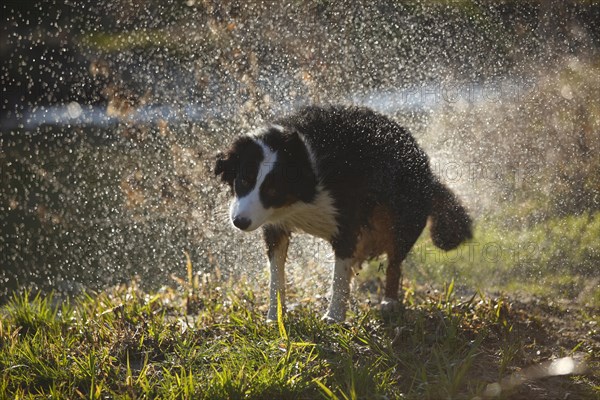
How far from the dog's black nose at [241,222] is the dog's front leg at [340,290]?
2.24ft

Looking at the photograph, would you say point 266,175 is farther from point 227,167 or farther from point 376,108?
point 376,108

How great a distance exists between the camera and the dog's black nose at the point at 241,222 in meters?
3.56

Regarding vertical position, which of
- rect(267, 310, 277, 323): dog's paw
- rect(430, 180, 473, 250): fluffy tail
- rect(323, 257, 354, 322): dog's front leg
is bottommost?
rect(267, 310, 277, 323): dog's paw

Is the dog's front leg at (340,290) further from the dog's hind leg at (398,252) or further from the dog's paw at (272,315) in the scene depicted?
the dog's hind leg at (398,252)

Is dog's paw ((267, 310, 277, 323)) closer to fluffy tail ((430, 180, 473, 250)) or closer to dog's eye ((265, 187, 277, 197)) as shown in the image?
dog's eye ((265, 187, 277, 197))

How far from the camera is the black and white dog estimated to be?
376 centimetres

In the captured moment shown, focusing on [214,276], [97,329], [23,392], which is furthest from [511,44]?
[23,392]

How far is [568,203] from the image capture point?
559cm

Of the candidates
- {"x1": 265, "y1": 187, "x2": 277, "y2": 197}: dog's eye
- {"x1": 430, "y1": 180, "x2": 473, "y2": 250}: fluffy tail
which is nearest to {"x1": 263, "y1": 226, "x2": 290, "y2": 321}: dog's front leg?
{"x1": 265, "y1": 187, "x2": 277, "y2": 197}: dog's eye

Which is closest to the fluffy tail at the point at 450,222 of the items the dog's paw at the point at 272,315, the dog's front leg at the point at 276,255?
the dog's front leg at the point at 276,255

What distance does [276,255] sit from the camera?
416cm

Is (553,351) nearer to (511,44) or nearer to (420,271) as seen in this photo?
(420,271)

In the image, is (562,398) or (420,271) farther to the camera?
(420,271)

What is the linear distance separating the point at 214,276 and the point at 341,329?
69.7 inches
